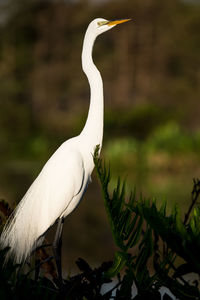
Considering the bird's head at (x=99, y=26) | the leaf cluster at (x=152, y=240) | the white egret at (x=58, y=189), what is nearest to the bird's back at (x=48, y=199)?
the white egret at (x=58, y=189)

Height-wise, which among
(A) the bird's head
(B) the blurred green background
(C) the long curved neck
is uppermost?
(B) the blurred green background

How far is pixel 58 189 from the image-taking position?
2.37m

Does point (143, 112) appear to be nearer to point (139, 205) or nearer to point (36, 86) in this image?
point (36, 86)

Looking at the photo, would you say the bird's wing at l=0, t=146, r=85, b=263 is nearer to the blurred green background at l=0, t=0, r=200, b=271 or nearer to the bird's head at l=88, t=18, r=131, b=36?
the bird's head at l=88, t=18, r=131, b=36

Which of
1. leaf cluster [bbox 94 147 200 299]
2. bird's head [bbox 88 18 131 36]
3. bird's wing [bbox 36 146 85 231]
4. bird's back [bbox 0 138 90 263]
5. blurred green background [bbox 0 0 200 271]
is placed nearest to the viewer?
leaf cluster [bbox 94 147 200 299]

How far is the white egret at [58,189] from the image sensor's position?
7.39ft

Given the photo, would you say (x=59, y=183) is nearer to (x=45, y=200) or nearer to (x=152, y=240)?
A: (x=45, y=200)

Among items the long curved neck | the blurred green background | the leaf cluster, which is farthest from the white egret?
the blurred green background

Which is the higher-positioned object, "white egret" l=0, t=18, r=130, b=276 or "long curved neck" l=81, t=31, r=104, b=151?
"long curved neck" l=81, t=31, r=104, b=151

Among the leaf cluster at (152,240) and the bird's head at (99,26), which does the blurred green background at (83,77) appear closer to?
the bird's head at (99,26)

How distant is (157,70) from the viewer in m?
24.5

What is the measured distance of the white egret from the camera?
7.39 feet

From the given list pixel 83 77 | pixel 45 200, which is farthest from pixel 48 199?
pixel 83 77

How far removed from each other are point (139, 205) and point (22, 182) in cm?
1009
